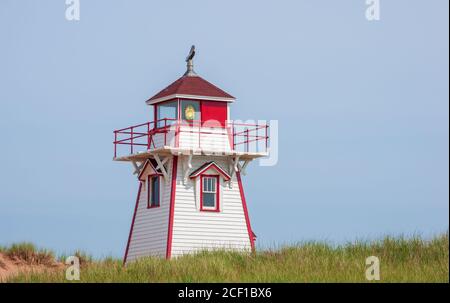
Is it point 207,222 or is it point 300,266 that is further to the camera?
point 207,222

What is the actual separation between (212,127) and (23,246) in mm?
10281

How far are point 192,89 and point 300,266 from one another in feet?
35.5

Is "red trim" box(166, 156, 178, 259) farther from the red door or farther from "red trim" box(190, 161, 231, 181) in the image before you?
the red door

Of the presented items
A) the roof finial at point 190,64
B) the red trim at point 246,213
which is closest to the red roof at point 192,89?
the roof finial at point 190,64

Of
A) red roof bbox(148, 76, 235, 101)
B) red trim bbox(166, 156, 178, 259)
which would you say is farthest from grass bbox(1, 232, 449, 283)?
red roof bbox(148, 76, 235, 101)

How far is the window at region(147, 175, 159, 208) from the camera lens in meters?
40.5

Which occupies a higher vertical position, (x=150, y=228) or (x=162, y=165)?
(x=162, y=165)

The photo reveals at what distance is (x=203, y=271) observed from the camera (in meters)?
31.6

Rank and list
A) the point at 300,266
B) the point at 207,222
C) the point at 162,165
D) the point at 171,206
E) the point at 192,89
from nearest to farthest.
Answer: the point at 300,266
the point at 171,206
the point at 207,222
the point at 162,165
the point at 192,89

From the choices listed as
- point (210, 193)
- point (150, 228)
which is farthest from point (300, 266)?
point (150, 228)

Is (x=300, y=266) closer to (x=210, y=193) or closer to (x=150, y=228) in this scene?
(x=210, y=193)

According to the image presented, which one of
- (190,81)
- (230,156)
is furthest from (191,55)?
(230,156)

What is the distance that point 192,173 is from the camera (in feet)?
131
